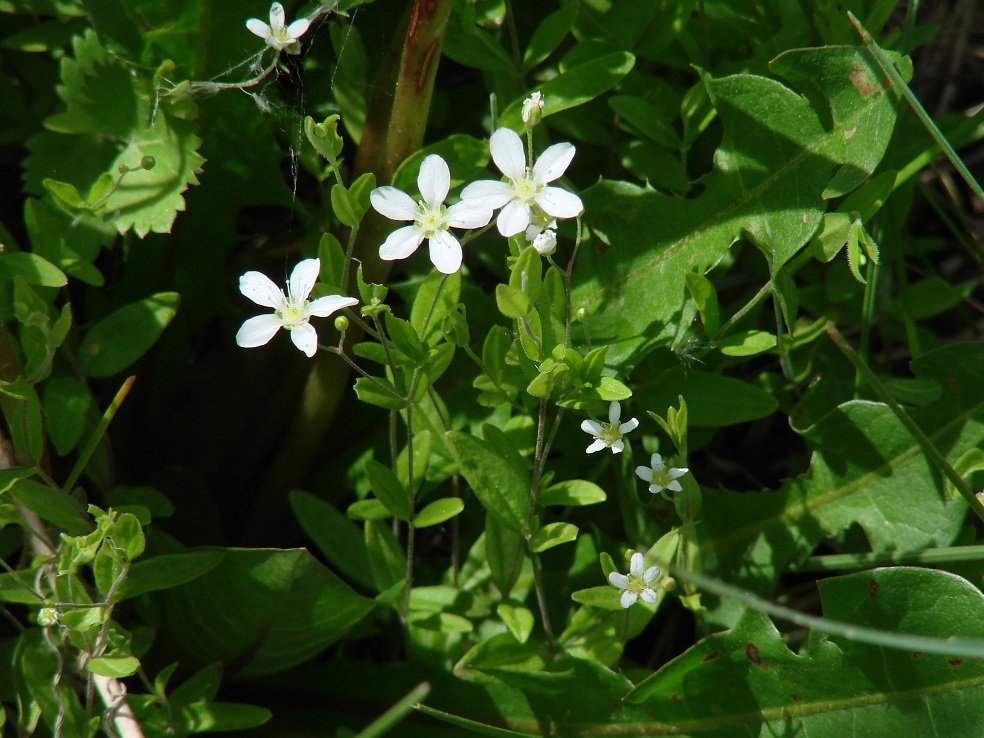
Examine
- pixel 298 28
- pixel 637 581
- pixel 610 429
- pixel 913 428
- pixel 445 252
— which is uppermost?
pixel 298 28

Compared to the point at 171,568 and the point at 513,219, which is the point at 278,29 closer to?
the point at 513,219

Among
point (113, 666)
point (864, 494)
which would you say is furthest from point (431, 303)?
point (864, 494)

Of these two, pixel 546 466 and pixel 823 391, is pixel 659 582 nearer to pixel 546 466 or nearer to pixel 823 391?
pixel 546 466

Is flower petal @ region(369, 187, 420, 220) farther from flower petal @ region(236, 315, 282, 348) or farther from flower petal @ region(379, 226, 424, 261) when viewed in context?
flower petal @ region(236, 315, 282, 348)

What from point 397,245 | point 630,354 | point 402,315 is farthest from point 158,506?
point 630,354

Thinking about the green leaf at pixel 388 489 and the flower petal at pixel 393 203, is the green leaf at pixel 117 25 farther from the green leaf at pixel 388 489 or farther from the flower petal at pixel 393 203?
the green leaf at pixel 388 489

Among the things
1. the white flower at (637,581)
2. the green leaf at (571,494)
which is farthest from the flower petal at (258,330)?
the white flower at (637,581)
